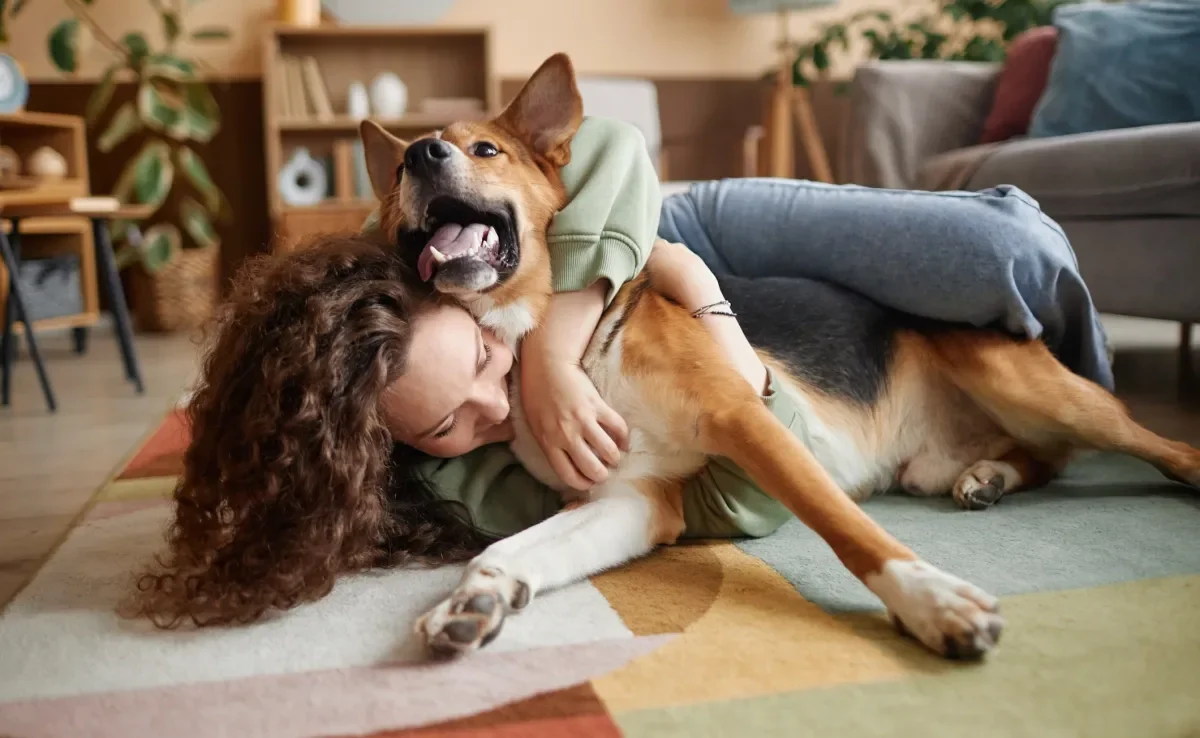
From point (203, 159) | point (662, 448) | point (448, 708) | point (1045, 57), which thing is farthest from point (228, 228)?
point (448, 708)

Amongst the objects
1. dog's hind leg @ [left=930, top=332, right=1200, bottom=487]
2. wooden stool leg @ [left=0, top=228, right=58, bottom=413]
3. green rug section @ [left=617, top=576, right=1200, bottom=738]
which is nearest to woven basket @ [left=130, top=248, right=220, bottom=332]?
wooden stool leg @ [left=0, top=228, right=58, bottom=413]

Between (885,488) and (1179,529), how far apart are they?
528 mm

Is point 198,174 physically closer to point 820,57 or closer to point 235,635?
point 820,57

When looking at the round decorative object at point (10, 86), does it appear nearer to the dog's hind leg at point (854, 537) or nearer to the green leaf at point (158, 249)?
the green leaf at point (158, 249)

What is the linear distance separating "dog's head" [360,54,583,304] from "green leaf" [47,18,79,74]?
4.18 m

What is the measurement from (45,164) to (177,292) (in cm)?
90

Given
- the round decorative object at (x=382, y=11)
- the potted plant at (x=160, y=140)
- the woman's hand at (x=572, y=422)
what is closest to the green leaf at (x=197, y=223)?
the potted plant at (x=160, y=140)

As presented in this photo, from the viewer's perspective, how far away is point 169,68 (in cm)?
504

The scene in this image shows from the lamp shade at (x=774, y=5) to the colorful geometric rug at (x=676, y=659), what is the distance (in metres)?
3.97

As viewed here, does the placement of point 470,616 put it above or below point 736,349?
below

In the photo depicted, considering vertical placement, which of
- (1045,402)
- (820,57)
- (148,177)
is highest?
(820,57)

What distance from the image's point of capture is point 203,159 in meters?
5.55

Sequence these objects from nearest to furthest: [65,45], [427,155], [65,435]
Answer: [427,155] < [65,435] < [65,45]

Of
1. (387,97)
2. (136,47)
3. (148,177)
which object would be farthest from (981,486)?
(136,47)
